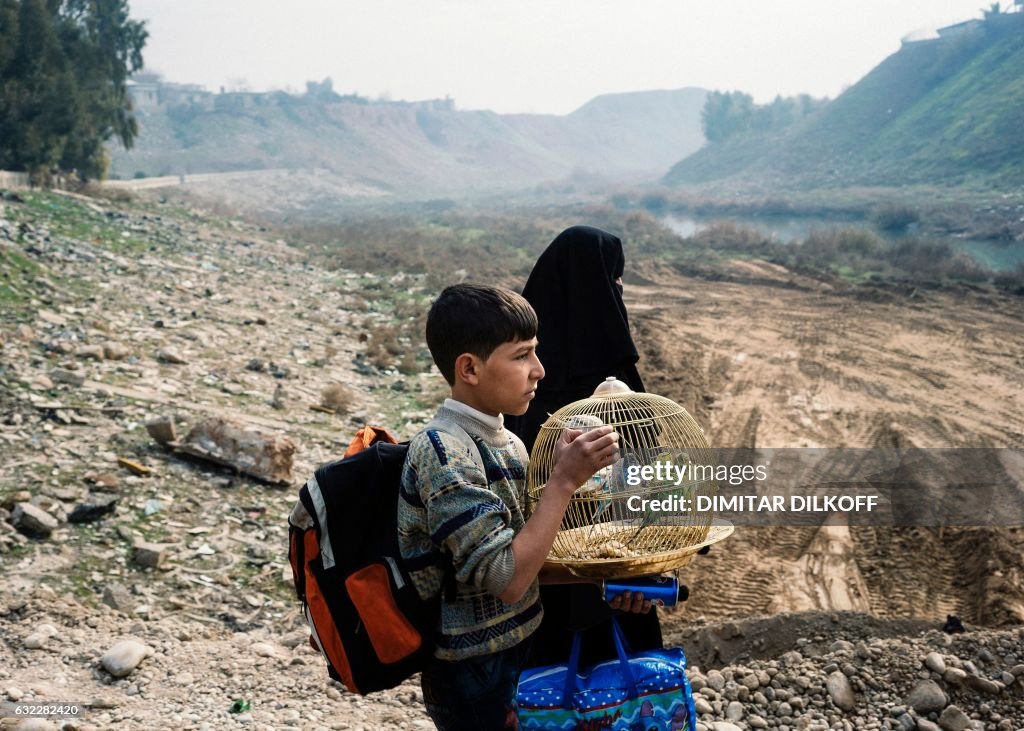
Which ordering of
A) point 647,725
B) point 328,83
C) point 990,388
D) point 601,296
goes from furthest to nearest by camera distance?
point 328,83 < point 990,388 < point 601,296 < point 647,725

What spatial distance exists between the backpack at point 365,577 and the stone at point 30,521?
3867 millimetres

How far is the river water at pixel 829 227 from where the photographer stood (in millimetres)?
18859

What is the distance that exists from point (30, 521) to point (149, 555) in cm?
68

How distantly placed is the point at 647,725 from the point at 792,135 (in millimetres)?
65899

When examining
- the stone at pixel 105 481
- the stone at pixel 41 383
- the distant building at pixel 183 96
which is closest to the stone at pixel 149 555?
the stone at pixel 105 481

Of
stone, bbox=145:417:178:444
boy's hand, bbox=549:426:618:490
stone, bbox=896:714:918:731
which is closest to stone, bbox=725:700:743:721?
stone, bbox=896:714:918:731

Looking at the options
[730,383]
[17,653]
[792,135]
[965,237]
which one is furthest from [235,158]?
[17,653]

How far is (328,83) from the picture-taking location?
117062 mm

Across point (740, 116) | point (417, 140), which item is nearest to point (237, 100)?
point (417, 140)

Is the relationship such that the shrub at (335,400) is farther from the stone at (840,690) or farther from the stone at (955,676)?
the stone at (955,676)

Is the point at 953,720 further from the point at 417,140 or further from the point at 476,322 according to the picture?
the point at 417,140

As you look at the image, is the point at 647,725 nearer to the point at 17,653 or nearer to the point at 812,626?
the point at 812,626

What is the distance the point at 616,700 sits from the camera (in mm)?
1866

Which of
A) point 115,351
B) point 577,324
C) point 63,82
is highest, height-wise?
point 63,82
